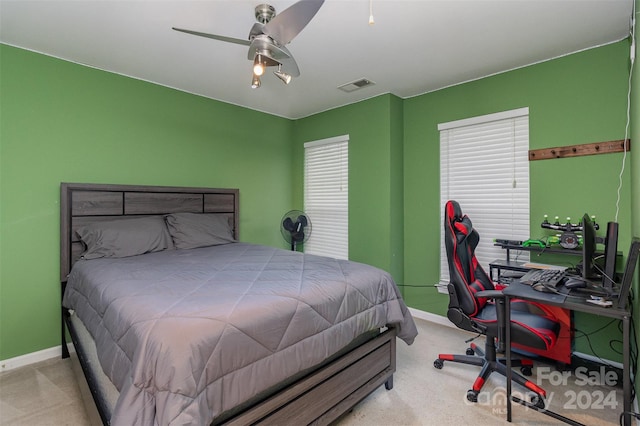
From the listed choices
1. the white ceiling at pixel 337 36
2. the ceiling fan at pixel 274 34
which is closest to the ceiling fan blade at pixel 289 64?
the ceiling fan at pixel 274 34

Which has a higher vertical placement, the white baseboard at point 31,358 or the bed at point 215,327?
the bed at point 215,327

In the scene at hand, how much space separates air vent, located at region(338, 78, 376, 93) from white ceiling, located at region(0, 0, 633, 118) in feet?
0.29

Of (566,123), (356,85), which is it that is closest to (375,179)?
(356,85)

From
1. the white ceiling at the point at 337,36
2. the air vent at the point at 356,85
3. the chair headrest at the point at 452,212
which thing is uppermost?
the air vent at the point at 356,85

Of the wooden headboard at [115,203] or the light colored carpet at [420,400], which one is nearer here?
the light colored carpet at [420,400]

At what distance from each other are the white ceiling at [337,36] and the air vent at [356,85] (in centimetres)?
9

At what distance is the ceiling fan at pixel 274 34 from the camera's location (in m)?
1.58

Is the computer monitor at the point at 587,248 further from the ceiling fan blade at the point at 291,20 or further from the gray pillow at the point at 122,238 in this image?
the gray pillow at the point at 122,238

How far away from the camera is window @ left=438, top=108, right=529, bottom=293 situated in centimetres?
289

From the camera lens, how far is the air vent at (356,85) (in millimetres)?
3230

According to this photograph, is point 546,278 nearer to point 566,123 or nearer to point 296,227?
point 566,123

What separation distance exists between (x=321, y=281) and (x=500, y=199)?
2.18 m

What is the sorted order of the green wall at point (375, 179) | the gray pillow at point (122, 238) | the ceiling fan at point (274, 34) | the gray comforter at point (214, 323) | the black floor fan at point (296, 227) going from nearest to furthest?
the gray comforter at point (214, 323)
the ceiling fan at point (274, 34)
the gray pillow at point (122, 238)
the green wall at point (375, 179)
the black floor fan at point (296, 227)

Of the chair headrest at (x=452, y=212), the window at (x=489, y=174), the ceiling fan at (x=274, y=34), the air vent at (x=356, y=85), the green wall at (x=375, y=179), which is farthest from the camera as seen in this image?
the green wall at (x=375, y=179)
